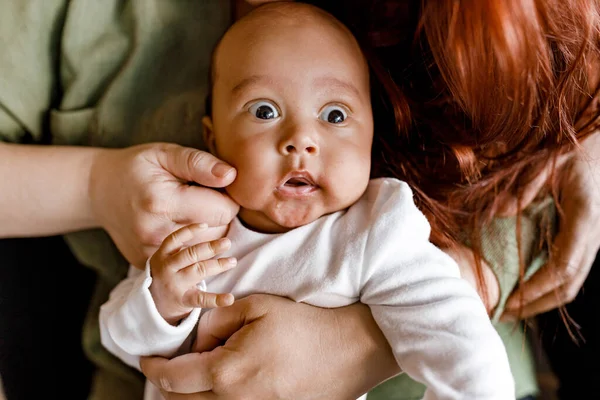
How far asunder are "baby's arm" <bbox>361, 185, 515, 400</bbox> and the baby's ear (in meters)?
0.25

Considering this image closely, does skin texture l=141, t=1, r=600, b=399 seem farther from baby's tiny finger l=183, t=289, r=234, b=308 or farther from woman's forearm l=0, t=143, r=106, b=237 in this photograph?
woman's forearm l=0, t=143, r=106, b=237

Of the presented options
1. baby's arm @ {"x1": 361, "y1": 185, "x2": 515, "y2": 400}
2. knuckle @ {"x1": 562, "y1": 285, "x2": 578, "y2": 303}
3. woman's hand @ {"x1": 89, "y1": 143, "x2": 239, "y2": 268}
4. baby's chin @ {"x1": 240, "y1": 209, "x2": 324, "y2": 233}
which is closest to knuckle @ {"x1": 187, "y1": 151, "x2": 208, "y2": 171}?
woman's hand @ {"x1": 89, "y1": 143, "x2": 239, "y2": 268}

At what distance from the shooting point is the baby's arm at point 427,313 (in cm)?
69

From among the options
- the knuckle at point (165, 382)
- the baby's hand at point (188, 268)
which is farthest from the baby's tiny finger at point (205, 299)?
the knuckle at point (165, 382)

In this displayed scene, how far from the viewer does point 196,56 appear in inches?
38.6

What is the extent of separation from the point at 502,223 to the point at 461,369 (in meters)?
0.33

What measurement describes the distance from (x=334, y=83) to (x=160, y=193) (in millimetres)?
263

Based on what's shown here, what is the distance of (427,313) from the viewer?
0.71 m

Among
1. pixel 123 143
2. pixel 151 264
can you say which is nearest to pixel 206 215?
pixel 151 264

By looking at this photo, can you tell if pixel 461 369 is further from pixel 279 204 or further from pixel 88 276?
pixel 88 276

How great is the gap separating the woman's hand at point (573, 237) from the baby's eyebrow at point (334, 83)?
0.37 meters

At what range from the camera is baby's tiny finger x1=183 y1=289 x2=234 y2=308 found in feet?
2.24

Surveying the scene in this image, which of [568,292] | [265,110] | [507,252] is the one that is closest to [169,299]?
[265,110]

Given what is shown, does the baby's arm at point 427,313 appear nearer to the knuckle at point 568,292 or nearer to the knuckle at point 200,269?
the knuckle at point 200,269
